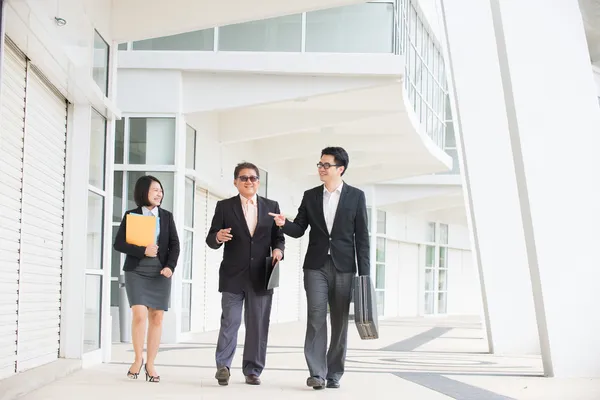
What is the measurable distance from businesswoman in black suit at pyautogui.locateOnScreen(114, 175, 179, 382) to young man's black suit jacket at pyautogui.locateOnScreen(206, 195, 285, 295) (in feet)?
1.36

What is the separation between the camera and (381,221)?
29.4 m

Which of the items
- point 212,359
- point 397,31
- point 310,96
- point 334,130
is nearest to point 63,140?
point 212,359

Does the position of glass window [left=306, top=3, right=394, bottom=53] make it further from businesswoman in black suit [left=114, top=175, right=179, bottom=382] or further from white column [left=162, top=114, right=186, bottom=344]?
businesswoman in black suit [left=114, top=175, right=179, bottom=382]

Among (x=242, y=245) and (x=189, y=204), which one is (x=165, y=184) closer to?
(x=189, y=204)

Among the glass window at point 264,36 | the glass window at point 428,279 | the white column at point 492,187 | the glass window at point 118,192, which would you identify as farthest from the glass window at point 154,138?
the glass window at point 428,279

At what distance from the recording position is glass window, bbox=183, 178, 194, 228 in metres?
15.5

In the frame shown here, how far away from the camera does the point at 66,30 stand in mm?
8094

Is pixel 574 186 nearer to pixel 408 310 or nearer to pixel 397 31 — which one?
pixel 397 31

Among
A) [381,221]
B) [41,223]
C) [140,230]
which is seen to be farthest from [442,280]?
[140,230]

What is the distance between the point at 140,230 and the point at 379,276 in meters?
21.9

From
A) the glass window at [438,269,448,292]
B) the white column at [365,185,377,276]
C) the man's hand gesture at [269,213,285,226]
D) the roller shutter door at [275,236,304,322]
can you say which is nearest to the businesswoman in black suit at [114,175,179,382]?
the man's hand gesture at [269,213,285,226]

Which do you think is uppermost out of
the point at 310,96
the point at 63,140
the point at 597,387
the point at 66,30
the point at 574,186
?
the point at 310,96

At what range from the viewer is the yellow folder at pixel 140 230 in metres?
7.88

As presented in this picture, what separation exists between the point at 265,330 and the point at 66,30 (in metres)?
2.88
